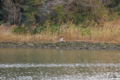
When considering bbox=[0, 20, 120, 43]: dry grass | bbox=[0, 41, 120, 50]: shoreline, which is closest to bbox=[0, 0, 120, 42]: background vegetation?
bbox=[0, 20, 120, 43]: dry grass

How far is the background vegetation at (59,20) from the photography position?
65.6 ft

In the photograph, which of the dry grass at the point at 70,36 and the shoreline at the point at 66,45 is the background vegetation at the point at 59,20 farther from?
the shoreline at the point at 66,45

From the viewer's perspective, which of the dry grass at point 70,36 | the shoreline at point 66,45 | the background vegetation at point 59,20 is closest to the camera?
the shoreline at point 66,45

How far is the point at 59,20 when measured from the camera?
22297 millimetres

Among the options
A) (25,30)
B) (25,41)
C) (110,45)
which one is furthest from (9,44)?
(110,45)

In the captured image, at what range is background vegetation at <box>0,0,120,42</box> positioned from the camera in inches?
787

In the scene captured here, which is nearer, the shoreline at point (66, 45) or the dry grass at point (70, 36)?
the shoreline at point (66, 45)

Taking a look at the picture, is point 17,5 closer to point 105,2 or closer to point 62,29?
point 62,29

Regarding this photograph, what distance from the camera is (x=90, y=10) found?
25.3 metres

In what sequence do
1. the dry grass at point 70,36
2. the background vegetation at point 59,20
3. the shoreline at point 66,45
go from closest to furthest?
the shoreline at point 66,45 < the dry grass at point 70,36 < the background vegetation at point 59,20

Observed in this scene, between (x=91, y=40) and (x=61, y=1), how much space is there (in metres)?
6.54

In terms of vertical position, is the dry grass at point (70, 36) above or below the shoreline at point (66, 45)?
above

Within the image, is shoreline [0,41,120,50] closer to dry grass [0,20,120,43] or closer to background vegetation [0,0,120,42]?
dry grass [0,20,120,43]

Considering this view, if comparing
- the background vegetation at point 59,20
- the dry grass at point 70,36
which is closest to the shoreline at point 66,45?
the dry grass at point 70,36
